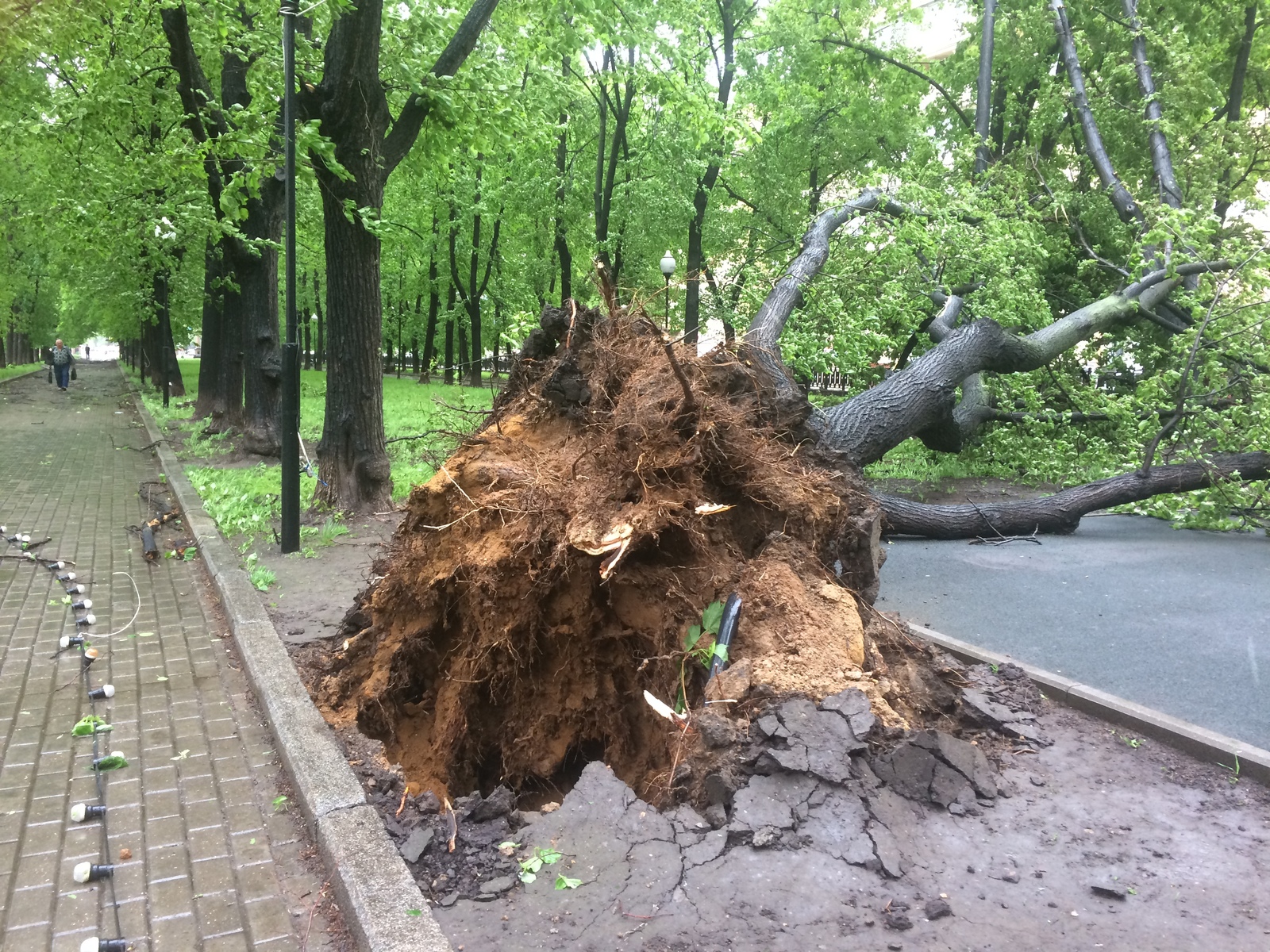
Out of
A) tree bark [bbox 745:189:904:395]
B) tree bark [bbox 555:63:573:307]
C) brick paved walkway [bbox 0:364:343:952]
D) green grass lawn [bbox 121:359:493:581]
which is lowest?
brick paved walkway [bbox 0:364:343:952]

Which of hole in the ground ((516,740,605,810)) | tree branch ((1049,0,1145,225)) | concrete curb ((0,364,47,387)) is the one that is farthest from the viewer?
concrete curb ((0,364,47,387))

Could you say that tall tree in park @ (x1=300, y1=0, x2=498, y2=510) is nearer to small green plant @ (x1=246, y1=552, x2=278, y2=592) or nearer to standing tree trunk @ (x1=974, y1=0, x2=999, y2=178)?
small green plant @ (x1=246, y1=552, x2=278, y2=592)

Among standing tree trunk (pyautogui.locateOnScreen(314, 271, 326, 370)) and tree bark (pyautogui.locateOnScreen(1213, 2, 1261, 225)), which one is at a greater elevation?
tree bark (pyautogui.locateOnScreen(1213, 2, 1261, 225))

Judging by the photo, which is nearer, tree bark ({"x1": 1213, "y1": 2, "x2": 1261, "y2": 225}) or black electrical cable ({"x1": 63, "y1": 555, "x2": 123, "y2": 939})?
black electrical cable ({"x1": 63, "y1": 555, "x2": 123, "y2": 939})

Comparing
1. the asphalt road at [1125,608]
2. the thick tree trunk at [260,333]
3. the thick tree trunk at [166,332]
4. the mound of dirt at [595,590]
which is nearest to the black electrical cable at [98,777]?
the mound of dirt at [595,590]

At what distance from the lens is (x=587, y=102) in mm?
22203

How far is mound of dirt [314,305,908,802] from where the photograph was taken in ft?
14.1

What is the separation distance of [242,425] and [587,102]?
42.6ft

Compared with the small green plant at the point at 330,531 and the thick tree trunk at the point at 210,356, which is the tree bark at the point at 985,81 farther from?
the thick tree trunk at the point at 210,356

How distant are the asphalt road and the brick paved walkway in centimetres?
475

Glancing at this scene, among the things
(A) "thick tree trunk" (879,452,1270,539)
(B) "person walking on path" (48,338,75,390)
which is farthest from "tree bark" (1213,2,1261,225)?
(B) "person walking on path" (48,338,75,390)

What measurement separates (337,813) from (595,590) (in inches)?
67.6

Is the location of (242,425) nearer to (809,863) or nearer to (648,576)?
(648,576)

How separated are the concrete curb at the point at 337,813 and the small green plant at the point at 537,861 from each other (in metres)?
0.40
